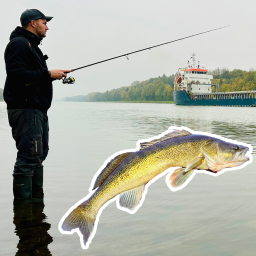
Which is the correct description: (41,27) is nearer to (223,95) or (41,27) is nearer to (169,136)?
(169,136)

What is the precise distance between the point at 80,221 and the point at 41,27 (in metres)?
2.59

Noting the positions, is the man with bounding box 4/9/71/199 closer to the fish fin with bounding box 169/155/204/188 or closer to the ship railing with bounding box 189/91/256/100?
the fish fin with bounding box 169/155/204/188

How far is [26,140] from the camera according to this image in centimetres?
376

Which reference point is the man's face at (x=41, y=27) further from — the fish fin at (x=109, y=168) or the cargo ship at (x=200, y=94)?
the cargo ship at (x=200, y=94)

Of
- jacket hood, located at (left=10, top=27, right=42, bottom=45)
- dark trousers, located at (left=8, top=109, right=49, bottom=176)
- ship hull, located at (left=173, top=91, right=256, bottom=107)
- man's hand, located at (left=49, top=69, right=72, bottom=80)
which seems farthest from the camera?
ship hull, located at (left=173, top=91, right=256, bottom=107)

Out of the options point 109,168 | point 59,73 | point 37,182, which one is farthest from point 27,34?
point 109,168

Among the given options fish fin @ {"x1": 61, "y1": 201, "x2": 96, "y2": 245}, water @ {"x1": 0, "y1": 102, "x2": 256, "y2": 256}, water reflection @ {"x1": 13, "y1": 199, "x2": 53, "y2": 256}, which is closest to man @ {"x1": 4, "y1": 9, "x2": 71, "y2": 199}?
water reflection @ {"x1": 13, "y1": 199, "x2": 53, "y2": 256}

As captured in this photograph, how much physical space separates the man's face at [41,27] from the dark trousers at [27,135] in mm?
730

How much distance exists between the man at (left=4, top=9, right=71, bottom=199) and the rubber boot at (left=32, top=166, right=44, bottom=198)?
49cm

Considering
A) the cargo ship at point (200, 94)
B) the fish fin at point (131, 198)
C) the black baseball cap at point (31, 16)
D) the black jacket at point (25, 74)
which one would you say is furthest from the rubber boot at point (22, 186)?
the cargo ship at point (200, 94)

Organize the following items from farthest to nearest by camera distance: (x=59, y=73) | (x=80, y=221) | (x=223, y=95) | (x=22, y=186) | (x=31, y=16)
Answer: (x=223, y=95) < (x=22, y=186) < (x=31, y=16) < (x=59, y=73) < (x=80, y=221)

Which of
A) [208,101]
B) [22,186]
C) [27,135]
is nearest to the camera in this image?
[27,135]

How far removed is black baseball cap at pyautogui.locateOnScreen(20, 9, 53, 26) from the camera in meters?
3.38

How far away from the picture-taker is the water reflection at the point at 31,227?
3.06m
